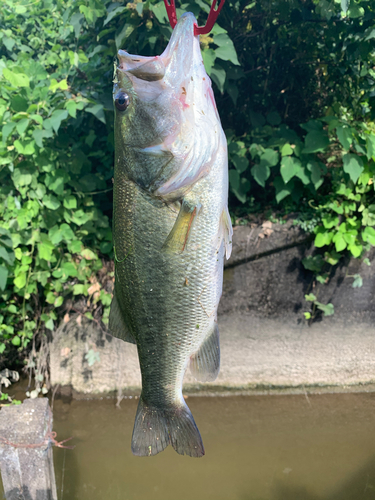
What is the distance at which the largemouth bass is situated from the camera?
870 millimetres

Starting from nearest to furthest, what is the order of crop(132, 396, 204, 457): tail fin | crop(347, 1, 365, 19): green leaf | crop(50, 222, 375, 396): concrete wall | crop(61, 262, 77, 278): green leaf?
1. crop(132, 396, 204, 457): tail fin
2. crop(347, 1, 365, 19): green leaf
3. crop(61, 262, 77, 278): green leaf
4. crop(50, 222, 375, 396): concrete wall

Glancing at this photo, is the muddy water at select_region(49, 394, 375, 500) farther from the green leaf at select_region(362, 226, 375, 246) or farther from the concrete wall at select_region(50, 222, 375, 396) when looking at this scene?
the green leaf at select_region(362, 226, 375, 246)

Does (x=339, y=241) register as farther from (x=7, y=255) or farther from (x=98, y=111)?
(x=7, y=255)

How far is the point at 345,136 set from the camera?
2.10m

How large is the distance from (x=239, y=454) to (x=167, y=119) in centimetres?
252

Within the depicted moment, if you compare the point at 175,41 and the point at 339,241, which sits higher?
the point at 175,41

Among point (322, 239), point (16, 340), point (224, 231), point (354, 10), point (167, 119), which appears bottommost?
point (16, 340)

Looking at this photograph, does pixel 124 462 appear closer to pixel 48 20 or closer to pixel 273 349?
pixel 273 349

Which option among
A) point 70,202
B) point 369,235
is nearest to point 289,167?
point 369,235

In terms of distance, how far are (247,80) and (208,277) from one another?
7.86 ft

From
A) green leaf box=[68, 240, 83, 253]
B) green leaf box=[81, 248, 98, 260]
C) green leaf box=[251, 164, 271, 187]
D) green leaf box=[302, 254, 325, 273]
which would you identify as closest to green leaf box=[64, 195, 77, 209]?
green leaf box=[68, 240, 83, 253]

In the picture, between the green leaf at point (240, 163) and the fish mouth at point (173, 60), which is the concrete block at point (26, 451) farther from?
the green leaf at point (240, 163)

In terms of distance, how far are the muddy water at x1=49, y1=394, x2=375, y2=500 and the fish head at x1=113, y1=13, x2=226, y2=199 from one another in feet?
7.46

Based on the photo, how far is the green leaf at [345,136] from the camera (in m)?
2.10
